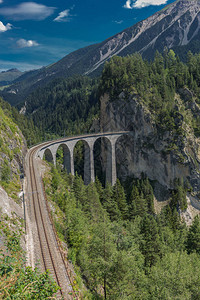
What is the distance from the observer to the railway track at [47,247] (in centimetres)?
1680

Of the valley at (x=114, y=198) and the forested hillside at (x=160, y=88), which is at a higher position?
the forested hillside at (x=160, y=88)

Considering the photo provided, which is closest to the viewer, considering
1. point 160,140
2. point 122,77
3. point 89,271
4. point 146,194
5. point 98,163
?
point 89,271

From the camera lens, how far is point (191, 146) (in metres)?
85.3

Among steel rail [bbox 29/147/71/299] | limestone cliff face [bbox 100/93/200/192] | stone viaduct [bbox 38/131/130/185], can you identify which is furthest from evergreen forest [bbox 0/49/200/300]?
stone viaduct [bbox 38/131/130/185]

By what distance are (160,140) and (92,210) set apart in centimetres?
5178

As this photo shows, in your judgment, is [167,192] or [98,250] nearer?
[98,250]

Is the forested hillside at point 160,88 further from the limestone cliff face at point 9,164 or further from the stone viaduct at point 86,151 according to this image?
the limestone cliff face at point 9,164

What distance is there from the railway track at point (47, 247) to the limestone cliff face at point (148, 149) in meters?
62.7

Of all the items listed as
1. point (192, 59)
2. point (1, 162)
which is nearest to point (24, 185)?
point (1, 162)

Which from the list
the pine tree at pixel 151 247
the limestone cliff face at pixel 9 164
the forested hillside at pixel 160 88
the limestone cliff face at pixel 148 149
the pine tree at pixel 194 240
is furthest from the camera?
the forested hillside at pixel 160 88

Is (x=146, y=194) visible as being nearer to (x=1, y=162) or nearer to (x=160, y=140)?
(x=160, y=140)

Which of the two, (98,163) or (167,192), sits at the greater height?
(98,163)

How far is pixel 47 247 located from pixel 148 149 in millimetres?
73608

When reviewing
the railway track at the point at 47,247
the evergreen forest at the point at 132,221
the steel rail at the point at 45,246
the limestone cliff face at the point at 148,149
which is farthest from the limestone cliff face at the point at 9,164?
the limestone cliff face at the point at 148,149
